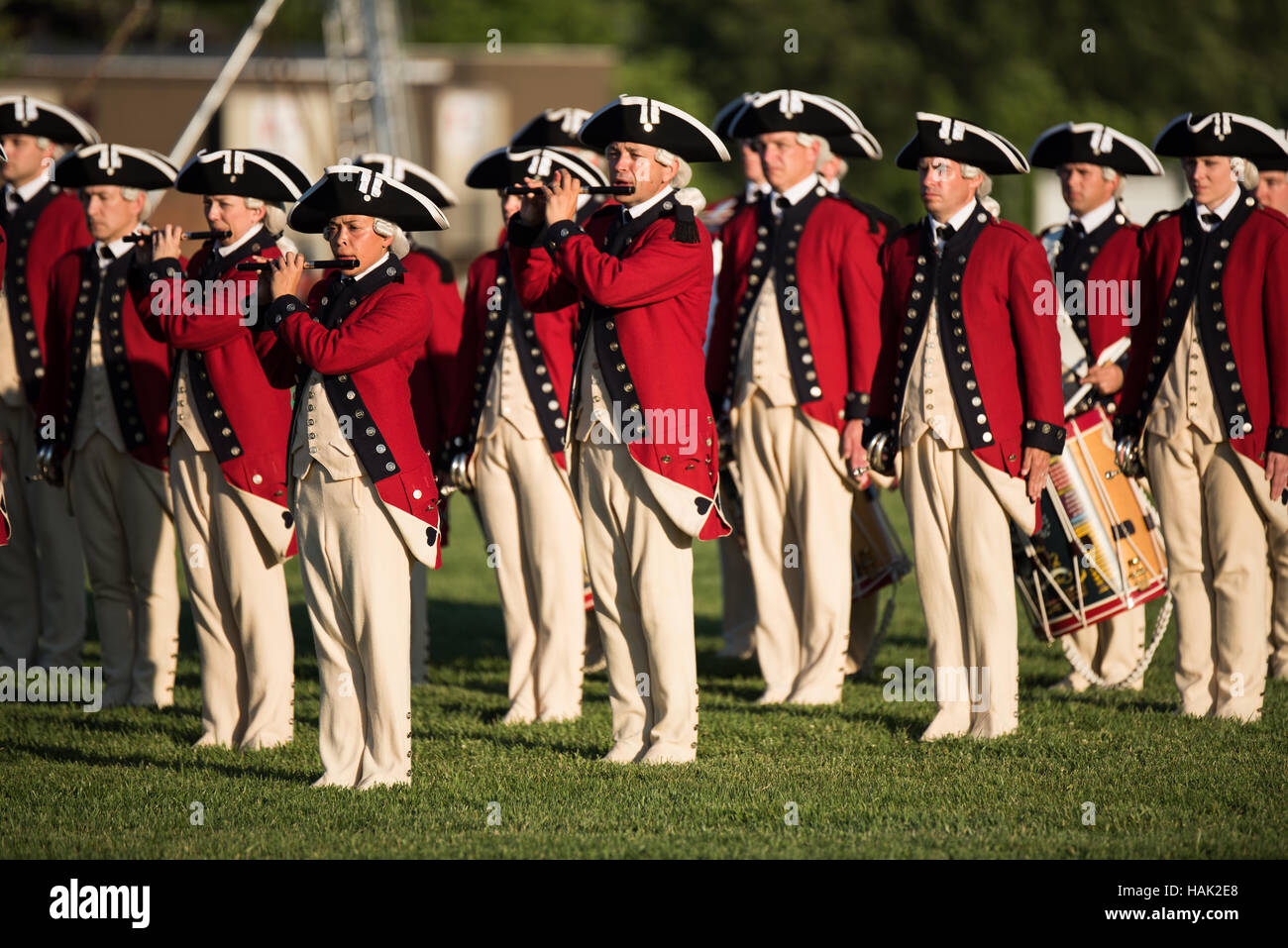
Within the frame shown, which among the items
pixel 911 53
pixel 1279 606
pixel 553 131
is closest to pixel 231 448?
pixel 553 131

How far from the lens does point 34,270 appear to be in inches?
328

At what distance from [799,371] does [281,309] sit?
2.54 meters

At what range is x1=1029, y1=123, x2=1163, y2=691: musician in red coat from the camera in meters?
8.05

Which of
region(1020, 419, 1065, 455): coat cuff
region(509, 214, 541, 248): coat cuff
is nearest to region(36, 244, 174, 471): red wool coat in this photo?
region(509, 214, 541, 248): coat cuff

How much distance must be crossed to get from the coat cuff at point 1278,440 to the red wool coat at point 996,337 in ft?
2.74

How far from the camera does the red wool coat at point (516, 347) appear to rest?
761cm

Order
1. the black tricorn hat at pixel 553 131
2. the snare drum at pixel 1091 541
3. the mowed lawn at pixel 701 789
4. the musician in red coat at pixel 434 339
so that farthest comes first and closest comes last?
the black tricorn hat at pixel 553 131, the musician in red coat at pixel 434 339, the snare drum at pixel 1091 541, the mowed lawn at pixel 701 789

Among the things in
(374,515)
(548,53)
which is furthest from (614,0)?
(374,515)

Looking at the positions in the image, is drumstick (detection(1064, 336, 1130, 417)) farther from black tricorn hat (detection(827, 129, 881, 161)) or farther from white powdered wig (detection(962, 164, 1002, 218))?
black tricorn hat (detection(827, 129, 881, 161))

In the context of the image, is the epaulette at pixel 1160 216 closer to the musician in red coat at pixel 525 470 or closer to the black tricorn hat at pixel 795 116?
the black tricorn hat at pixel 795 116

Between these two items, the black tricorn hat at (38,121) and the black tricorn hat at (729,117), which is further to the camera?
the black tricorn hat at (38,121)

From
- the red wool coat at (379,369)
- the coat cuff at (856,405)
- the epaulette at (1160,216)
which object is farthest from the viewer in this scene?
the coat cuff at (856,405)

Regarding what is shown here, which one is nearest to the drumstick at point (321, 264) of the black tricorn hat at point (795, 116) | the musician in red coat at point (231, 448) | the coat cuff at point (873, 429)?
the musician in red coat at point (231, 448)

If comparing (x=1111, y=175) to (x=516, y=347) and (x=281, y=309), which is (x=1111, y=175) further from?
(x=281, y=309)
